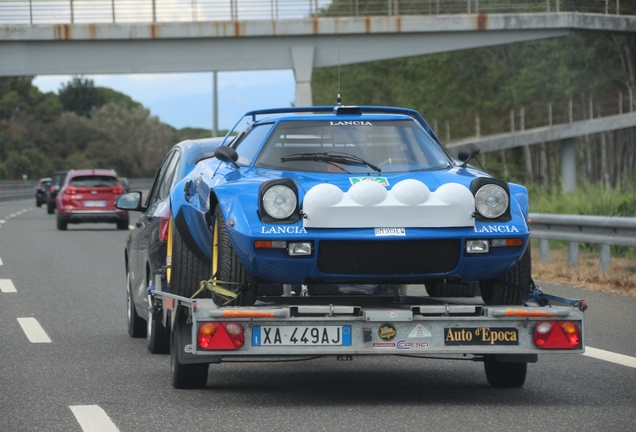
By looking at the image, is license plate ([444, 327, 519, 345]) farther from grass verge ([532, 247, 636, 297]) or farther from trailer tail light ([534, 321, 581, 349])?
grass verge ([532, 247, 636, 297])

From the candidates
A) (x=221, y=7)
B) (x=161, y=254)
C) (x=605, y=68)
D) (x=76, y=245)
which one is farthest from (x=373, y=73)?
(x=161, y=254)

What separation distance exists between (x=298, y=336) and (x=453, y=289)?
1688 millimetres

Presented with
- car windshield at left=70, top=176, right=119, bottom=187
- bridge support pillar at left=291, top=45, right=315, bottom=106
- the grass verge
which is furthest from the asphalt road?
bridge support pillar at left=291, top=45, right=315, bottom=106

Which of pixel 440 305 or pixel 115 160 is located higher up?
pixel 440 305

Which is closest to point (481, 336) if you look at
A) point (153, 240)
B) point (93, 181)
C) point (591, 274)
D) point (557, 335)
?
point (557, 335)

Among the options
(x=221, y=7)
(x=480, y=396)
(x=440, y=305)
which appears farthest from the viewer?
(x=221, y=7)

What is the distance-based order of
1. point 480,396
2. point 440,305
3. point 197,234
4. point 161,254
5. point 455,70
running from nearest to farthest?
point 440,305 → point 480,396 → point 197,234 → point 161,254 → point 455,70

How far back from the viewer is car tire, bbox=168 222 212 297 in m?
7.82

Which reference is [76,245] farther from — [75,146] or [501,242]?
[75,146]

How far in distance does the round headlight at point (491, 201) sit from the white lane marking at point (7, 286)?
9.09m

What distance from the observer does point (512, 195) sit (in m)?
7.12

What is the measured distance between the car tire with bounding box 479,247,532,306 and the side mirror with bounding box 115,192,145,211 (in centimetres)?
368

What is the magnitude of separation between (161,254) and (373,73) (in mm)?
60588

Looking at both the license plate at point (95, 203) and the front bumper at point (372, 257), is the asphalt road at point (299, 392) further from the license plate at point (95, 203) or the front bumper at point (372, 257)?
the license plate at point (95, 203)
